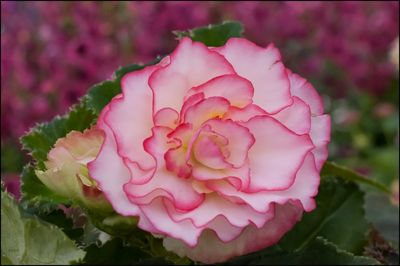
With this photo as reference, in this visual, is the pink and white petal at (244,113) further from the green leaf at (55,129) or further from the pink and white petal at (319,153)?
the green leaf at (55,129)

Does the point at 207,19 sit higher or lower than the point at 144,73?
higher

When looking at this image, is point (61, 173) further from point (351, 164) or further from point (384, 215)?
point (351, 164)

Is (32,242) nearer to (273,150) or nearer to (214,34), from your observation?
(273,150)

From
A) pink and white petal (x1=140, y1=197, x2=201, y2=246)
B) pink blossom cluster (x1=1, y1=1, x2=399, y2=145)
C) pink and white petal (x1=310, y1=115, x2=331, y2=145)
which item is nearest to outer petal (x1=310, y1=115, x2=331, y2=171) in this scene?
pink and white petal (x1=310, y1=115, x2=331, y2=145)

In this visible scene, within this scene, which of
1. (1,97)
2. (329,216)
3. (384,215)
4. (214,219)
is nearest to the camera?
(214,219)

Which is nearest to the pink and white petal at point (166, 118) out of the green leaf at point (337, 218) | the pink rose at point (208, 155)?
the pink rose at point (208, 155)

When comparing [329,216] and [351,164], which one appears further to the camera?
[351,164]

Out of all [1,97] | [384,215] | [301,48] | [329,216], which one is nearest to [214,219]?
[329,216]

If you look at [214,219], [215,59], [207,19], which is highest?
[207,19]
